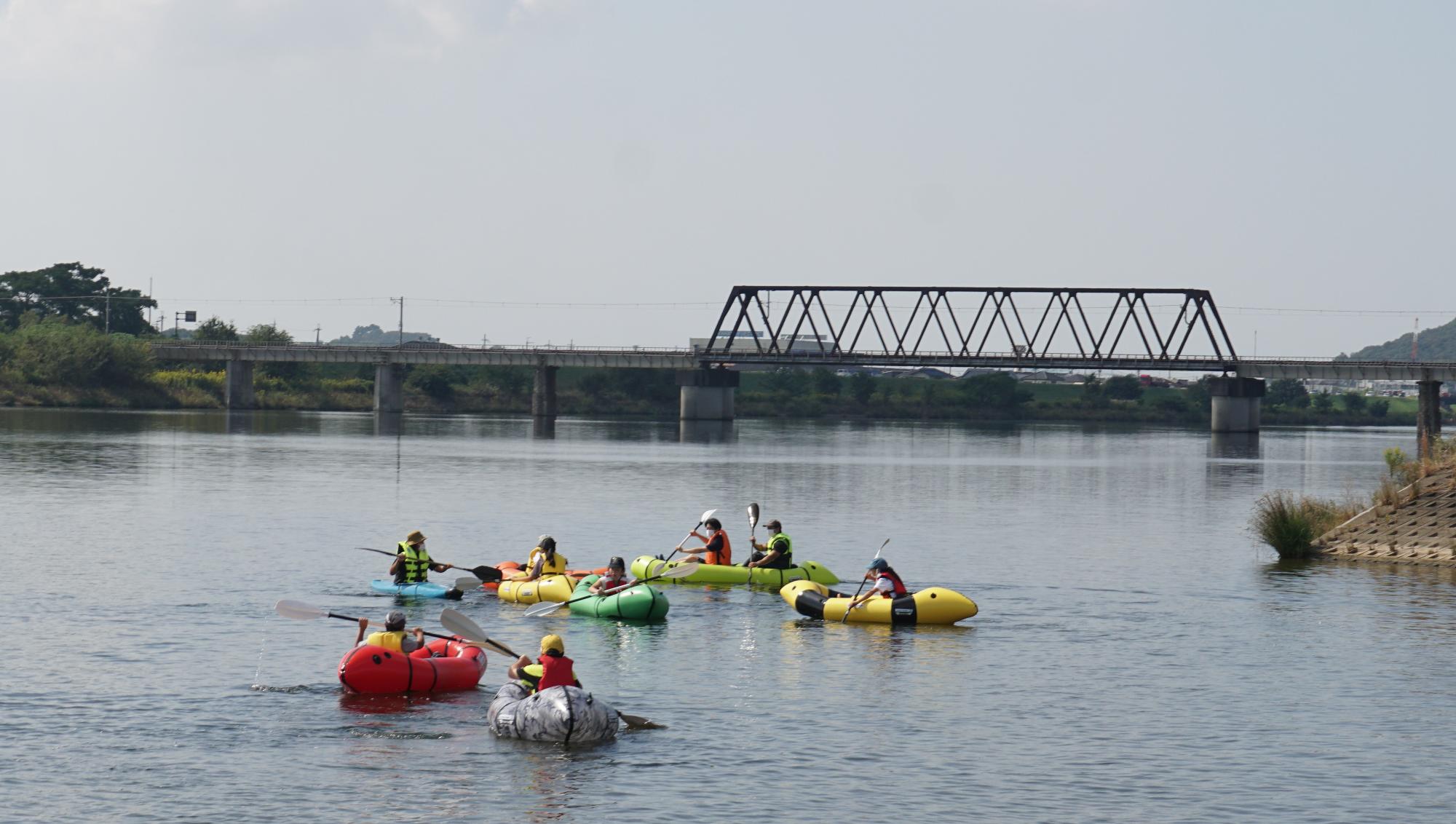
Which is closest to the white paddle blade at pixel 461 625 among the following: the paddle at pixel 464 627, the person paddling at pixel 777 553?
the paddle at pixel 464 627

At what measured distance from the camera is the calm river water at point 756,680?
65.7ft

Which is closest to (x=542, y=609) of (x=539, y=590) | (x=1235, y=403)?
(x=539, y=590)

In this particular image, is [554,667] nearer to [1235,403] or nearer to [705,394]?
[1235,403]

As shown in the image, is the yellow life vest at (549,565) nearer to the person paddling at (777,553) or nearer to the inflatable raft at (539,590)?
the inflatable raft at (539,590)

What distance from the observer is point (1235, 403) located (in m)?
154

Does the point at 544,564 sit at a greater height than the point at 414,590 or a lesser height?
greater

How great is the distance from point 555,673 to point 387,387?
145954 millimetres

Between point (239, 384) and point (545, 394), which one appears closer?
point (545, 394)

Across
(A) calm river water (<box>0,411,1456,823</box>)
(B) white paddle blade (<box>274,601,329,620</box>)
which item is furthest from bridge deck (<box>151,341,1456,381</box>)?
(B) white paddle blade (<box>274,601,329,620</box>)

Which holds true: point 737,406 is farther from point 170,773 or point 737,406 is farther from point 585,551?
point 170,773

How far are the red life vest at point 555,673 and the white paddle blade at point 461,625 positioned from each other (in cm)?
370

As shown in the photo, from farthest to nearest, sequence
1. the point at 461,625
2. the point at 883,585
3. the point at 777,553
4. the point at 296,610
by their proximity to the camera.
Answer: the point at 777,553, the point at 883,585, the point at 296,610, the point at 461,625

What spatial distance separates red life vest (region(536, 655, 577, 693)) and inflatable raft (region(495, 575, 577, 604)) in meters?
11.2

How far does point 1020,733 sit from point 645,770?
18.9ft
